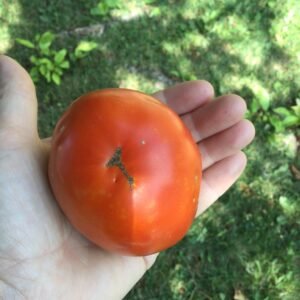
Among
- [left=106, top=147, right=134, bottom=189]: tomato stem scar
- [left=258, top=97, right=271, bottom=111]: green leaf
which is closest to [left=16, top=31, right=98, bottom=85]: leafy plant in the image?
[left=258, top=97, right=271, bottom=111]: green leaf

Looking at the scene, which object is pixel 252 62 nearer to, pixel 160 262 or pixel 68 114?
pixel 160 262

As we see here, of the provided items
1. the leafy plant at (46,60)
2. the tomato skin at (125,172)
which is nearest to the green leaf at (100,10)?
the leafy plant at (46,60)

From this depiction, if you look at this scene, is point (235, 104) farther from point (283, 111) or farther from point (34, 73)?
point (34, 73)

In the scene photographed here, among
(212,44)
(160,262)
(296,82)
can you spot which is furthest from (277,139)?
(160,262)

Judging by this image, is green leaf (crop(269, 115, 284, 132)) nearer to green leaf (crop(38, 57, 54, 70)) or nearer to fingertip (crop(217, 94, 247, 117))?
fingertip (crop(217, 94, 247, 117))

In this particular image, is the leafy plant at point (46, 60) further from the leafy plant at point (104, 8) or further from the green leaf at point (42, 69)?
the leafy plant at point (104, 8)

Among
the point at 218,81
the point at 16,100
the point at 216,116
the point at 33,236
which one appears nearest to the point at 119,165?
the point at 33,236
